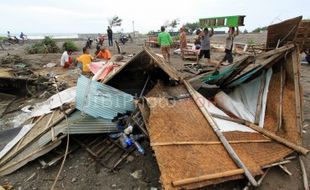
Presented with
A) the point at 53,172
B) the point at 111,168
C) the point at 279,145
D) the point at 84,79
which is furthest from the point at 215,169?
the point at 84,79

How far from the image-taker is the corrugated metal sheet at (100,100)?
A: 400cm

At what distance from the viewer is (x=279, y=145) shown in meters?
3.39

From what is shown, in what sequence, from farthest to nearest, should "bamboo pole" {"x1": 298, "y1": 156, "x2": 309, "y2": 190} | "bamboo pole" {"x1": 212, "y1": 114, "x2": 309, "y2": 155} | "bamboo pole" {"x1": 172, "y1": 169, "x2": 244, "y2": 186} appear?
"bamboo pole" {"x1": 212, "y1": 114, "x2": 309, "y2": 155}
"bamboo pole" {"x1": 298, "y1": 156, "x2": 309, "y2": 190}
"bamboo pole" {"x1": 172, "y1": 169, "x2": 244, "y2": 186}

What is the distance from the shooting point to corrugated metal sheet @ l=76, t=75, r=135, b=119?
400 centimetres

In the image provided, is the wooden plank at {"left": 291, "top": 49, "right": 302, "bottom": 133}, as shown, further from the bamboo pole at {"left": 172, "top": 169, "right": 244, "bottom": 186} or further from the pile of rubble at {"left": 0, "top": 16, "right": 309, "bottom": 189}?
the bamboo pole at {"left": 172, "top": 169, "right": 244, "bottom": 186}

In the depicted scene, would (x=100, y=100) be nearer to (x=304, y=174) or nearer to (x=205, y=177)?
(x=205, y=177)

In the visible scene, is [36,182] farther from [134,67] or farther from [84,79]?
[134,67]

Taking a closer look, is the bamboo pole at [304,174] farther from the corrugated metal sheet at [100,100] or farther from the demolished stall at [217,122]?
the corrugated metal sheet at [100,100]

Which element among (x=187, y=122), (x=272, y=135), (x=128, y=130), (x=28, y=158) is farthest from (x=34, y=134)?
(x=272, y=135)

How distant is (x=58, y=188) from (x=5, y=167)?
986 mm

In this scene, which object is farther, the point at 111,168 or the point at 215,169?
the point at 111,168

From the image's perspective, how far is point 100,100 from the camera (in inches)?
163

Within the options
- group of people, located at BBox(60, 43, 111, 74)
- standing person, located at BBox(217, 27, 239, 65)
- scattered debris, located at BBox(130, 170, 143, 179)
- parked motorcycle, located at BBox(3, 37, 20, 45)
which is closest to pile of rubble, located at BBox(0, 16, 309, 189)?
scattered debris, located at BBox(130, 170, 143, 179)

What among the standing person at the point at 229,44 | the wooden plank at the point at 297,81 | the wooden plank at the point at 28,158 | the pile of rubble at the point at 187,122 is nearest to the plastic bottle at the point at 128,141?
the pile of rubble at the point at 187,122
